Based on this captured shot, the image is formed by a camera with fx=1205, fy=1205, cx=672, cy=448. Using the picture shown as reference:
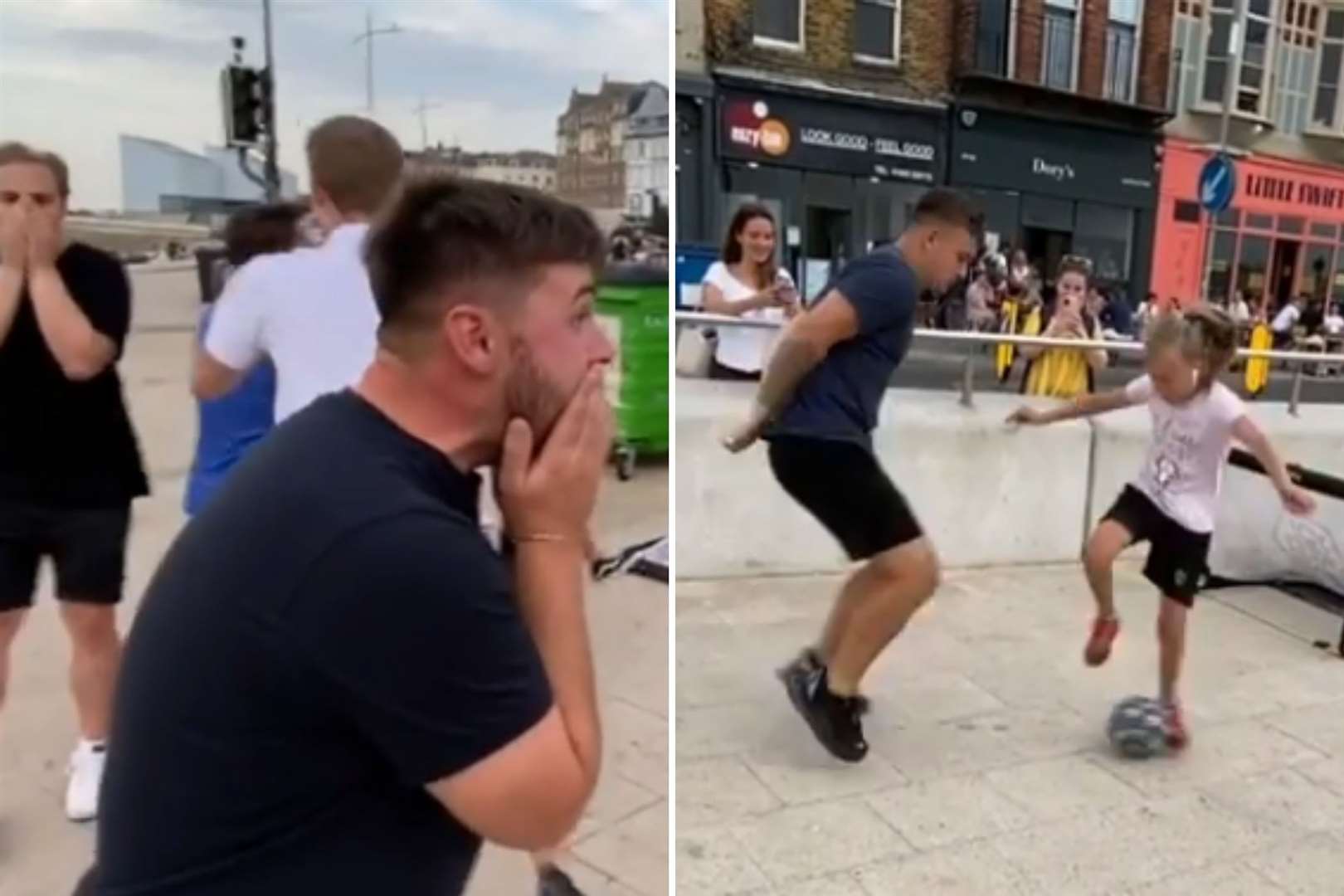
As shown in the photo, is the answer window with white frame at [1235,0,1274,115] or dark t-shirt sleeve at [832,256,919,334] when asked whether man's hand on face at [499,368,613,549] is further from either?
window with white frame at [1235,0,1274,115]

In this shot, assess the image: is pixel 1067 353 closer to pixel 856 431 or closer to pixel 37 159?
pixel 856 431

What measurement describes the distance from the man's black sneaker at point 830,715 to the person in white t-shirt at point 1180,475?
26.1 inches

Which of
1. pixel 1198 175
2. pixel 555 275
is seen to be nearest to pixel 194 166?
pixel 555 275

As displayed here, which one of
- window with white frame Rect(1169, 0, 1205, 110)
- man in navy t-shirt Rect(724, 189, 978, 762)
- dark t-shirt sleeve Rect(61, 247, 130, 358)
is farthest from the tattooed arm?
window with white frame Rect(1169, 0, 1205, 110)

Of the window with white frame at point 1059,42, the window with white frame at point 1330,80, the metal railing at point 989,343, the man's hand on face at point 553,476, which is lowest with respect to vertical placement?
the metal railing at point 989,343

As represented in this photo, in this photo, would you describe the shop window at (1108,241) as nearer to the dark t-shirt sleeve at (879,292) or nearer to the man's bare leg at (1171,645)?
the man's bare leg at (1171,645)

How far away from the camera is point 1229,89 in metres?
3.24

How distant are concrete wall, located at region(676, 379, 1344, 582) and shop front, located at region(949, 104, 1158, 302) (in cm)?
65

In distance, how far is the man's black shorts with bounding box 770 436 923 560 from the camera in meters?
2.45

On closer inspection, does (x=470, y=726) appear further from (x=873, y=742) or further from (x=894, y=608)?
(x=873, y=742)

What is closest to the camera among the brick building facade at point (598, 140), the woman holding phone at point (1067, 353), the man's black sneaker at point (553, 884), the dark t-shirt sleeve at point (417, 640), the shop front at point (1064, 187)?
the dark t-shirt sleeve at point (417, 640)

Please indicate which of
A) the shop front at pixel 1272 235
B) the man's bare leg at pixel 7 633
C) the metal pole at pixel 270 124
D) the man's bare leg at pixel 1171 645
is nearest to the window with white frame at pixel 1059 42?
the shop front at pixel 1272 235

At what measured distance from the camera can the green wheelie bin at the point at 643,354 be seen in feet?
5.58

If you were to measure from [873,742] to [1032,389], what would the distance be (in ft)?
5.92
